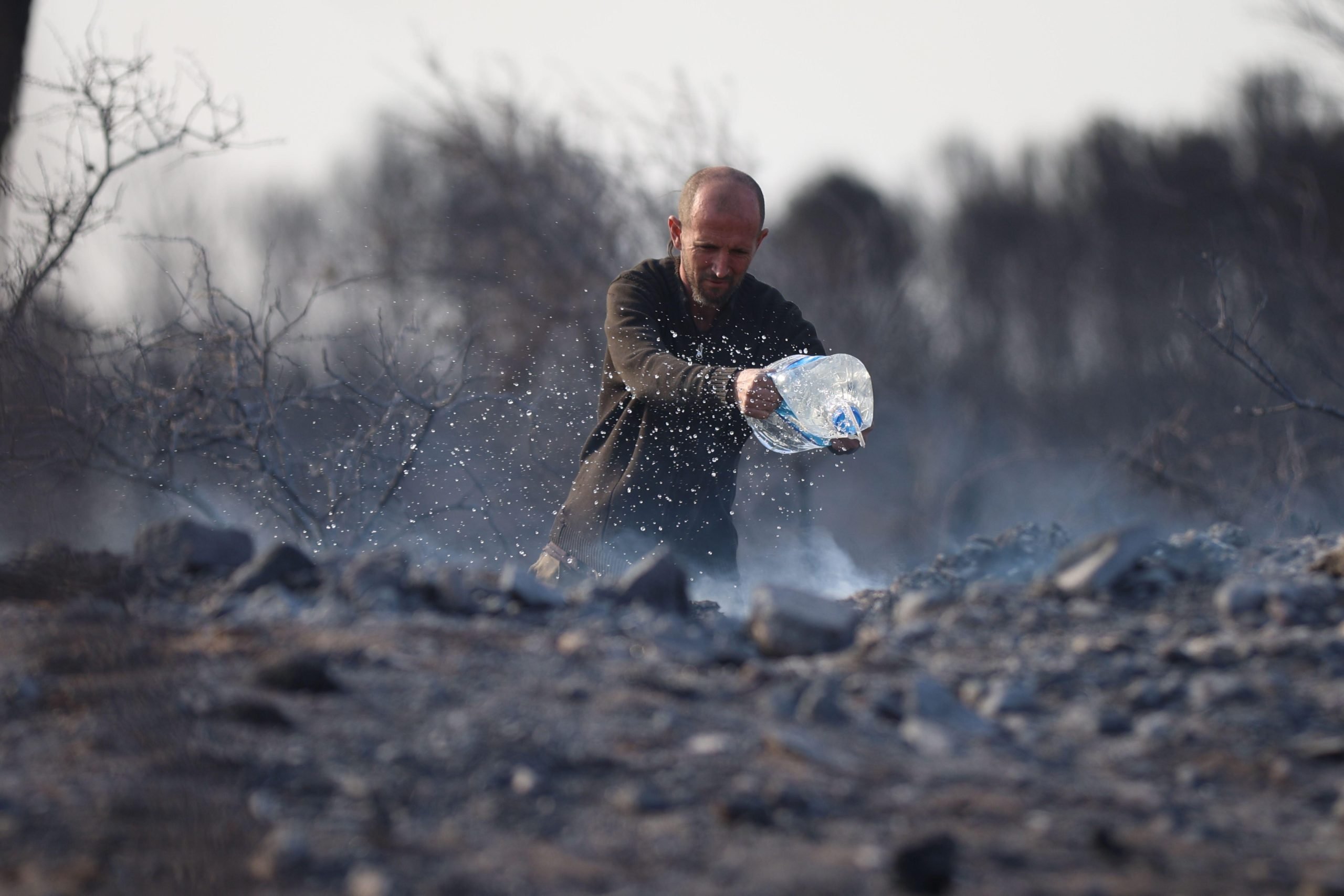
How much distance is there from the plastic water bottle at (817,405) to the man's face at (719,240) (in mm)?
454

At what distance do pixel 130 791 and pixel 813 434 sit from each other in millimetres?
2621

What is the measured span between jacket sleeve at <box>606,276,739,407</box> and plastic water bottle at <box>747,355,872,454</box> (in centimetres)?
22

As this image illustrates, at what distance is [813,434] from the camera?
13.7ft

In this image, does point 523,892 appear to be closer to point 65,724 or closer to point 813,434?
point 65,724

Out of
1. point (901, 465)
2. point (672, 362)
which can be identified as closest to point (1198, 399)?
point (901, 465)

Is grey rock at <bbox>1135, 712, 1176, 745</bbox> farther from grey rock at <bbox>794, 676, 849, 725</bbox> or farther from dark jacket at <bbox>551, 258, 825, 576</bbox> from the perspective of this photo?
dark jacket at <bbox>551, 258, 825, 576</bbox>

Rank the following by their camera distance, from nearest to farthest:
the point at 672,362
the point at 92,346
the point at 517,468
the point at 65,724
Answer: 1. the point at 65,724
2. the point at 672,362
3. the point at 92,346
4. the point at 517,468

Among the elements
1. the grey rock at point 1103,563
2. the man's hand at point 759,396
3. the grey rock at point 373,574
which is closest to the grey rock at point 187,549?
the grey rock at point 373,574

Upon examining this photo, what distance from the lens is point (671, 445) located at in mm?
4637

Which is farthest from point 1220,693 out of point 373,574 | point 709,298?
point 709,298

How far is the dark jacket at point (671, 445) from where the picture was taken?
4594 millimetres

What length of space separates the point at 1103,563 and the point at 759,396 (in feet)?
3.37

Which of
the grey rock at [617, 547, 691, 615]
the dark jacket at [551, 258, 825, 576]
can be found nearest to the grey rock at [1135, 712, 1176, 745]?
the grey rock at [617, 547, 691, 615]

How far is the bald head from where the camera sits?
4.46 meters
